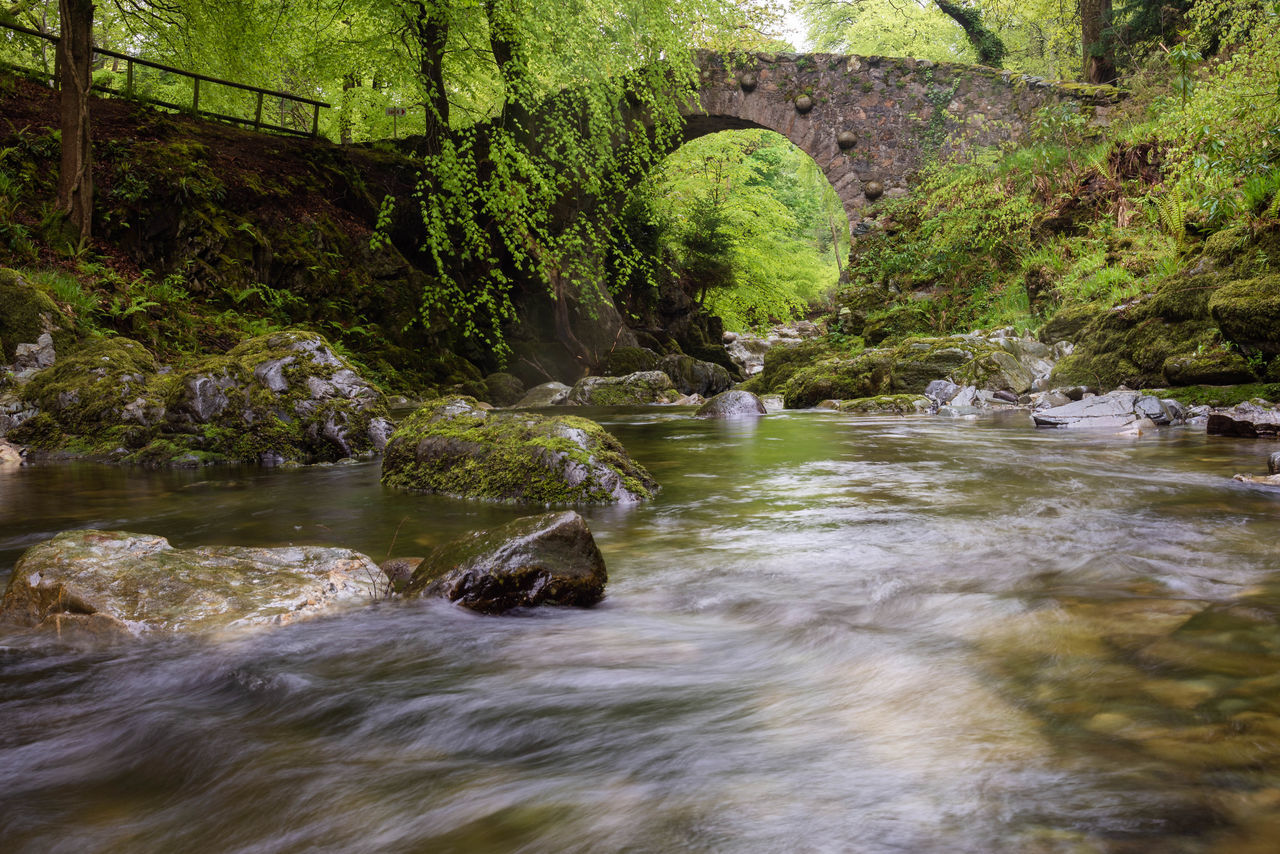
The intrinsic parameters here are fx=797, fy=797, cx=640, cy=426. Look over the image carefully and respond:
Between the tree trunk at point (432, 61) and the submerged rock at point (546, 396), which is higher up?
the tree trunk at point (432, 61)

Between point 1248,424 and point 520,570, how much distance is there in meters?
6.87

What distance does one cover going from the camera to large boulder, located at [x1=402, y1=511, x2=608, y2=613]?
2803 millimetres

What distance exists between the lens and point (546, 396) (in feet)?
48.8

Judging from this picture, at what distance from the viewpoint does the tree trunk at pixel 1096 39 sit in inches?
755

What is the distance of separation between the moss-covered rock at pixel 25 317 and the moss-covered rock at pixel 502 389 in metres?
6.66

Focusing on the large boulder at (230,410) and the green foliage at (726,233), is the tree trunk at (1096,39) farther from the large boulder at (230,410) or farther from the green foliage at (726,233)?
the large boulder at (230,410)

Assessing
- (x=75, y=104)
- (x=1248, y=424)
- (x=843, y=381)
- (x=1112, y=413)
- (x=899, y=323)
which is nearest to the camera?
(x=1248, y=424)

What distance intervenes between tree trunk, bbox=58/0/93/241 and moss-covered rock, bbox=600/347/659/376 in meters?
9.75

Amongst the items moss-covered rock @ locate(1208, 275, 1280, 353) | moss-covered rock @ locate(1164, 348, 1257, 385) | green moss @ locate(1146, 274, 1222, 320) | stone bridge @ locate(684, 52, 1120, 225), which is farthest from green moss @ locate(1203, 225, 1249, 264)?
stone bridge @ locate(684, 52, 1120, 225)

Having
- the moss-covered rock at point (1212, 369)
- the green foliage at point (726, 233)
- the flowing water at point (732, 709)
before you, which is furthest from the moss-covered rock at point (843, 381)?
the flowing water at point (732, 709)

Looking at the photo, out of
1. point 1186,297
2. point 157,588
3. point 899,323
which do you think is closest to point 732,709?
point 157,588

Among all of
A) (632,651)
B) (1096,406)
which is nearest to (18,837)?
(632,651)

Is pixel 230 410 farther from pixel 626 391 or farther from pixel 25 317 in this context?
pixel 626 391

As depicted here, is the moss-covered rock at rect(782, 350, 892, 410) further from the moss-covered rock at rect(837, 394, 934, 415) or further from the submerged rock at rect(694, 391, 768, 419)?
the submerged rock at rect(694, 391, 768, 419)
